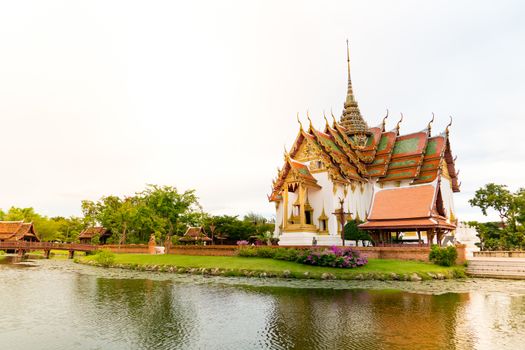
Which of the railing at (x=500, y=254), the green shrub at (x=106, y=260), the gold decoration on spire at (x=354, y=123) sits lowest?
the green shrub at (x=106, y=260)

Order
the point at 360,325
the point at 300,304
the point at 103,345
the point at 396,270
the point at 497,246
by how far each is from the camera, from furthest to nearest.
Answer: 1. the point at 497,246
2. the point at 396,270
3. the point at 300,304
4. the point at 360,325
5. the point at 103,345

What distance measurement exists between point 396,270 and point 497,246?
2134 cm

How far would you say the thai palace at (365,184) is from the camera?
26031 mm

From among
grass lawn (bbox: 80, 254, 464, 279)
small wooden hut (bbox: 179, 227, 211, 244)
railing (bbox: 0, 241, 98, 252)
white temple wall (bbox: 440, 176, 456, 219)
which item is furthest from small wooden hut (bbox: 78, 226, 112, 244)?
white temple wall (bbox: 440, 176, 456, 219)

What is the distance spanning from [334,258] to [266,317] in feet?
37.7

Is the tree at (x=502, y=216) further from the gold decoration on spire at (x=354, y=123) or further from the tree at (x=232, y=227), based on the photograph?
the tree at (x=232, y=227)

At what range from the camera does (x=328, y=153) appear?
1261 inches

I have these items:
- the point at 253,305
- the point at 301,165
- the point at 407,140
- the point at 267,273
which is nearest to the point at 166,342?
the point at 253,305

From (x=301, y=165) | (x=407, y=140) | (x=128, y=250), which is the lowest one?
(x=128, y=250)

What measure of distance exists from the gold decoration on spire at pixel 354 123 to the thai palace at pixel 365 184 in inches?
4.0

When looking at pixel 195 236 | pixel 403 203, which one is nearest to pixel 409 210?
pixel 403 203

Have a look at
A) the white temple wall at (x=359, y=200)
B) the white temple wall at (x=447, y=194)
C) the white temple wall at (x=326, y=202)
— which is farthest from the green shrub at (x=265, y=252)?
the white temple wall at (x=447, y=194)

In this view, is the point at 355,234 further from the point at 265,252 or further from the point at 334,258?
the point at 265,252

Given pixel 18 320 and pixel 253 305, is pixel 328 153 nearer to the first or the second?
pixel 253 305
